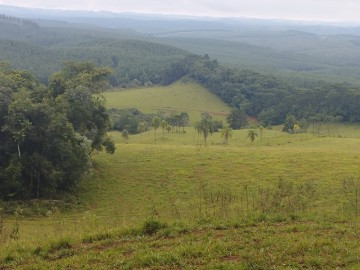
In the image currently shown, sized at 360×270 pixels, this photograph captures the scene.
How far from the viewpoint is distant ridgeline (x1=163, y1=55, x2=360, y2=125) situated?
94562mm

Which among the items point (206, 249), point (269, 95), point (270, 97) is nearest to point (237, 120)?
point (270, 97)

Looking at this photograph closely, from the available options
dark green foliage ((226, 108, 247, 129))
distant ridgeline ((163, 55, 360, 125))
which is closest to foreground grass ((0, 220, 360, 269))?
distant ridgeline ((163, 55, 360, 125))

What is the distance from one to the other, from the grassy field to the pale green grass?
2677 inches

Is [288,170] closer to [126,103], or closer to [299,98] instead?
[299,98]

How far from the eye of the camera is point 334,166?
3391cm

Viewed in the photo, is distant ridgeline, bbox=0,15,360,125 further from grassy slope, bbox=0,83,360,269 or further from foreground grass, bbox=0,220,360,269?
foreground grass, bbox=0,220,360,269

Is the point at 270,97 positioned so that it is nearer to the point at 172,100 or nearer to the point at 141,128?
the point at 172,100

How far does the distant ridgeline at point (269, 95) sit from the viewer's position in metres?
94.6

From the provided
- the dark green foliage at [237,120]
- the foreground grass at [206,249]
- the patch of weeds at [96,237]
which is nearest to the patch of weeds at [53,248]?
the foreground grass at [206,249]

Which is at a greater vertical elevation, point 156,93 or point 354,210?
point 354,210

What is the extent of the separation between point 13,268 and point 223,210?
9150 millimetres

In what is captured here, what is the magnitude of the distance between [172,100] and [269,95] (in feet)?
84.5

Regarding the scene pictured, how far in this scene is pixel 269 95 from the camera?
376 feet

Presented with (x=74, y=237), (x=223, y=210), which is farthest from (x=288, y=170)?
(x=74, y=237)
